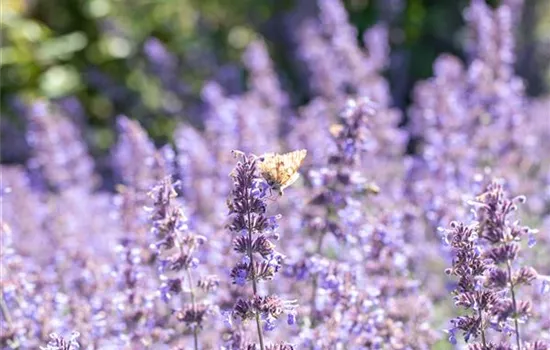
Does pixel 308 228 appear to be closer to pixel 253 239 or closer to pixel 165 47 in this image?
pixel 253 239

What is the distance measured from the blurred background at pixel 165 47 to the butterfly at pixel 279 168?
7620 mm

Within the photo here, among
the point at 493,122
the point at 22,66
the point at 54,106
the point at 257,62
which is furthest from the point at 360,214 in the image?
the point at 22,66

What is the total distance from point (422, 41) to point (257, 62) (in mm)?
4434

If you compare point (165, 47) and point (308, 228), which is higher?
point (165, 47)

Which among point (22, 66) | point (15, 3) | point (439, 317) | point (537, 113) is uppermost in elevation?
point (15, 3)

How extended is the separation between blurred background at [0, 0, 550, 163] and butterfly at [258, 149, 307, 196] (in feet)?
25.0

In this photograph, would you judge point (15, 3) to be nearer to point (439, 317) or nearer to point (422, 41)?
point (422, 41)

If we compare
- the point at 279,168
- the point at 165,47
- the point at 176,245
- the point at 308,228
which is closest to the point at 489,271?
the point at 279,168

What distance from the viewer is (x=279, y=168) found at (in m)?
3.20

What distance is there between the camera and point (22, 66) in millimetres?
11672

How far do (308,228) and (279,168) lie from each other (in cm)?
158

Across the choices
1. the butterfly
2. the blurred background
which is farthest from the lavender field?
the blurred background

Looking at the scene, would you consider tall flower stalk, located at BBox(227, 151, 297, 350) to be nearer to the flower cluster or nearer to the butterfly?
the butterfly

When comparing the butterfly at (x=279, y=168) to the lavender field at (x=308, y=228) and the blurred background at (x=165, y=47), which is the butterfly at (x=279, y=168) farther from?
the blurred background at (x=165, y=47)
